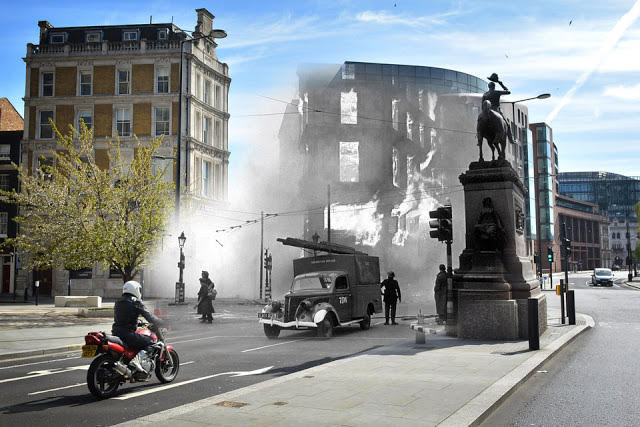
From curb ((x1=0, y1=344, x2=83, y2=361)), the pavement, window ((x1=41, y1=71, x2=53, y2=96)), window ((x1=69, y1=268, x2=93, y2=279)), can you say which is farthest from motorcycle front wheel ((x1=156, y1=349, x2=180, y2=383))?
window ((x1=41, y1=71, x2=53, y2=96))

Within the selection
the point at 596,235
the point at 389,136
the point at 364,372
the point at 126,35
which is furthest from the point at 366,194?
the point at 596,235

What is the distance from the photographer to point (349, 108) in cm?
6694

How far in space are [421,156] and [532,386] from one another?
64.2m

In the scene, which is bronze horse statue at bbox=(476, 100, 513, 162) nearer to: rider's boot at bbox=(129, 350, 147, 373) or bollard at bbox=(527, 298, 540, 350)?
bollard at bbox=(527, 298, 540, 350)

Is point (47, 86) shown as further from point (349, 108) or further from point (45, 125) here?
point (349, 108)

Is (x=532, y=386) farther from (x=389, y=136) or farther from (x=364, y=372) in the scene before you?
(x=389, y=136)

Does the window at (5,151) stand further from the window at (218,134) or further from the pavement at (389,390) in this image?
the pavement at (389,390)

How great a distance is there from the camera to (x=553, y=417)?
624 centimetres

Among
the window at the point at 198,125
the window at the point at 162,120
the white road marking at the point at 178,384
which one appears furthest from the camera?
the window at the point at 198,125

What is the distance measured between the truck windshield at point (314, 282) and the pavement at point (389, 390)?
414cm

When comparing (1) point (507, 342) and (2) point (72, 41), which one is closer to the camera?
(1) point (507, 342)

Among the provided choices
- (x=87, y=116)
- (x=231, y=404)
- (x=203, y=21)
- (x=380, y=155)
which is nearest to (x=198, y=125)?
(x=87, y=116)

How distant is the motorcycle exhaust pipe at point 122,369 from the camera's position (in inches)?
294

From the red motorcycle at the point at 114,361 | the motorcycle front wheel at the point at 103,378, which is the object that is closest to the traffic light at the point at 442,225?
the red motorcycle at the point at 114,361
